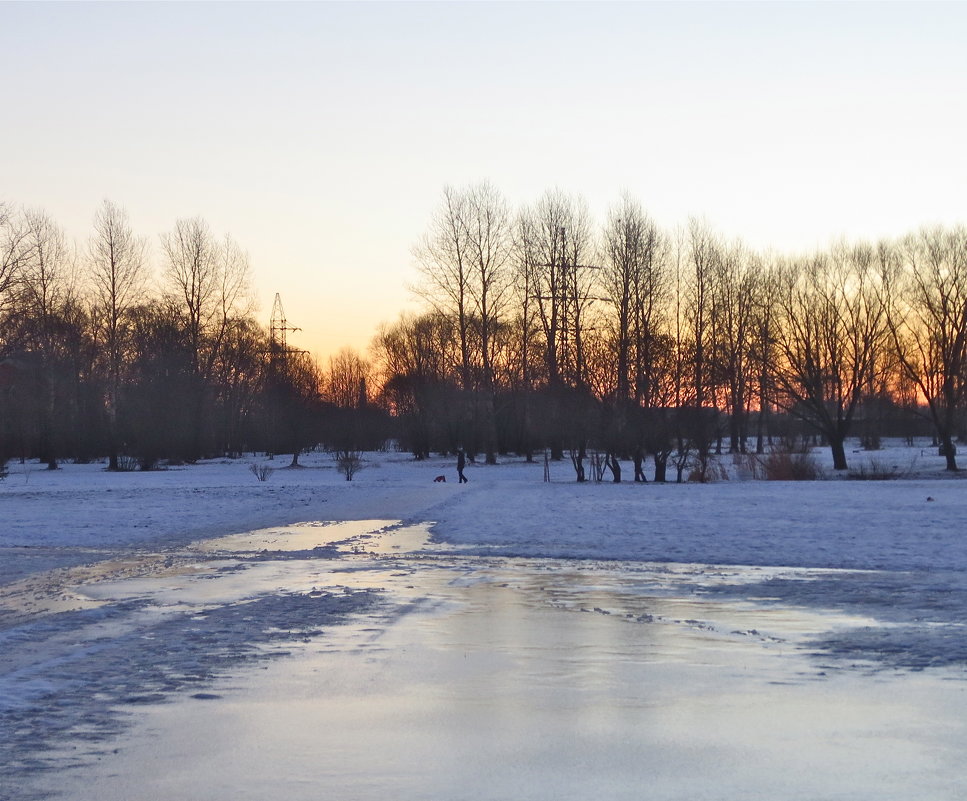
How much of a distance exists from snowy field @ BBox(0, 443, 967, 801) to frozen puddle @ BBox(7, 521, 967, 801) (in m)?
0.03

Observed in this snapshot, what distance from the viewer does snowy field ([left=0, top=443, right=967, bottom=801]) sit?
16.7 ft

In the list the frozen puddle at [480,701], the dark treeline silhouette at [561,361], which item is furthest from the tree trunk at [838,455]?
the frozen puddle at [480,701]

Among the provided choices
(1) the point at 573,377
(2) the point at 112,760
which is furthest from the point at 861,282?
(2) the point at 112,760

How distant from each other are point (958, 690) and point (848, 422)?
1663 inches

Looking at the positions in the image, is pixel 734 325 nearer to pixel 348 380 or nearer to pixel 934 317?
pixel 934 317

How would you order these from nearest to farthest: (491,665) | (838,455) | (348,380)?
(491,665) → (838,455) → (348,380)

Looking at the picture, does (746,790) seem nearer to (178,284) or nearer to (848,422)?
(848,422)

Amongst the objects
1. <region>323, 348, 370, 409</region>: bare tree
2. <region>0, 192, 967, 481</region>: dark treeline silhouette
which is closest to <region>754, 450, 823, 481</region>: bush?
<region>0, 192, 967, 481</region>: dark treeline silhouette

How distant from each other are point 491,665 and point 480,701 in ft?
3.65

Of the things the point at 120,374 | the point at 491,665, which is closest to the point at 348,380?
the point at 120,374

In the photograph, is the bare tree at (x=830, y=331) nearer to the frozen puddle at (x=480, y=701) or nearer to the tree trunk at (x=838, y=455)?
the tree trunk at (x=838, y=455)

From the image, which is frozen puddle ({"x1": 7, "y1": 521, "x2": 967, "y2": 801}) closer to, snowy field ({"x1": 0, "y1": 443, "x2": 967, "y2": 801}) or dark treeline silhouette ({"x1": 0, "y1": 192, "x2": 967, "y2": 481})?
snowy field ({"x1": 0, "y1": 443, "x2": 967, "y2": 801})

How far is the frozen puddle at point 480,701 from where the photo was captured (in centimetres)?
496

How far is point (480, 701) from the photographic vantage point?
6.55 metres
